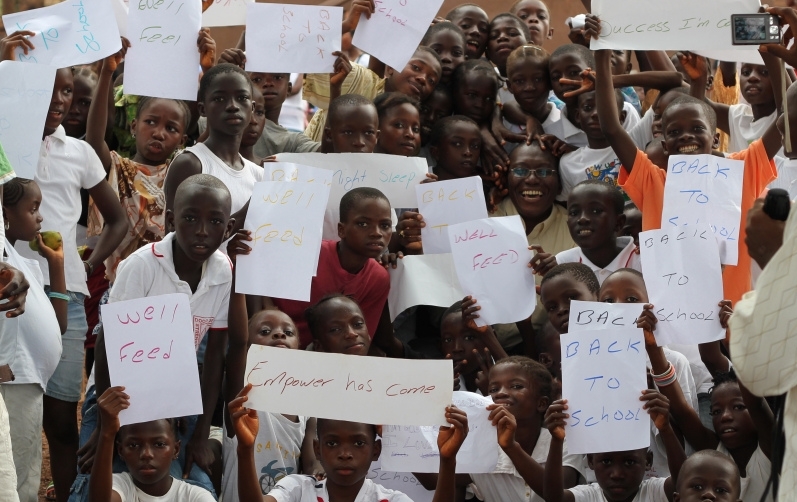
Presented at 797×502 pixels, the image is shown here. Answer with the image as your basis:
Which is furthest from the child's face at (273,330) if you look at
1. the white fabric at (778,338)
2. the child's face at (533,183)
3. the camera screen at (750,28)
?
the white fabric at (778,338)

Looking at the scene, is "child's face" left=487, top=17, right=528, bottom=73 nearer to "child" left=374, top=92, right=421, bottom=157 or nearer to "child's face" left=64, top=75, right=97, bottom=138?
"child" left=374, top=92, right=421, bottom=157

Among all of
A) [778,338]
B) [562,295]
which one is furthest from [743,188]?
[778,338]

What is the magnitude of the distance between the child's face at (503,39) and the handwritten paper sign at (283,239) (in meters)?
2.16

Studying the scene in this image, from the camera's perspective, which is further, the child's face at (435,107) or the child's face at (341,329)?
the child's face at (435,107)

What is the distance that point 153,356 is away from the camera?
4.48 metres

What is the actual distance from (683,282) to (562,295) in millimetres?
607

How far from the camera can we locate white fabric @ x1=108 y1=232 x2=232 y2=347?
16.1 ft

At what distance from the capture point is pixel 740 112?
21.4 feet

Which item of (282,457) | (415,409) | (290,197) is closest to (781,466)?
(415,409)

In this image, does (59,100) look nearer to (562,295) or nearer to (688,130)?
(562,295)

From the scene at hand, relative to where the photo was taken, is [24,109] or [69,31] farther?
[69,31]

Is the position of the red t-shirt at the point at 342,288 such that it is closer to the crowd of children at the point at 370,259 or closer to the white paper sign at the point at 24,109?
the crowd of children at the point at 370,259

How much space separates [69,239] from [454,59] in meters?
2.42

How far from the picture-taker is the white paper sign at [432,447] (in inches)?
181
